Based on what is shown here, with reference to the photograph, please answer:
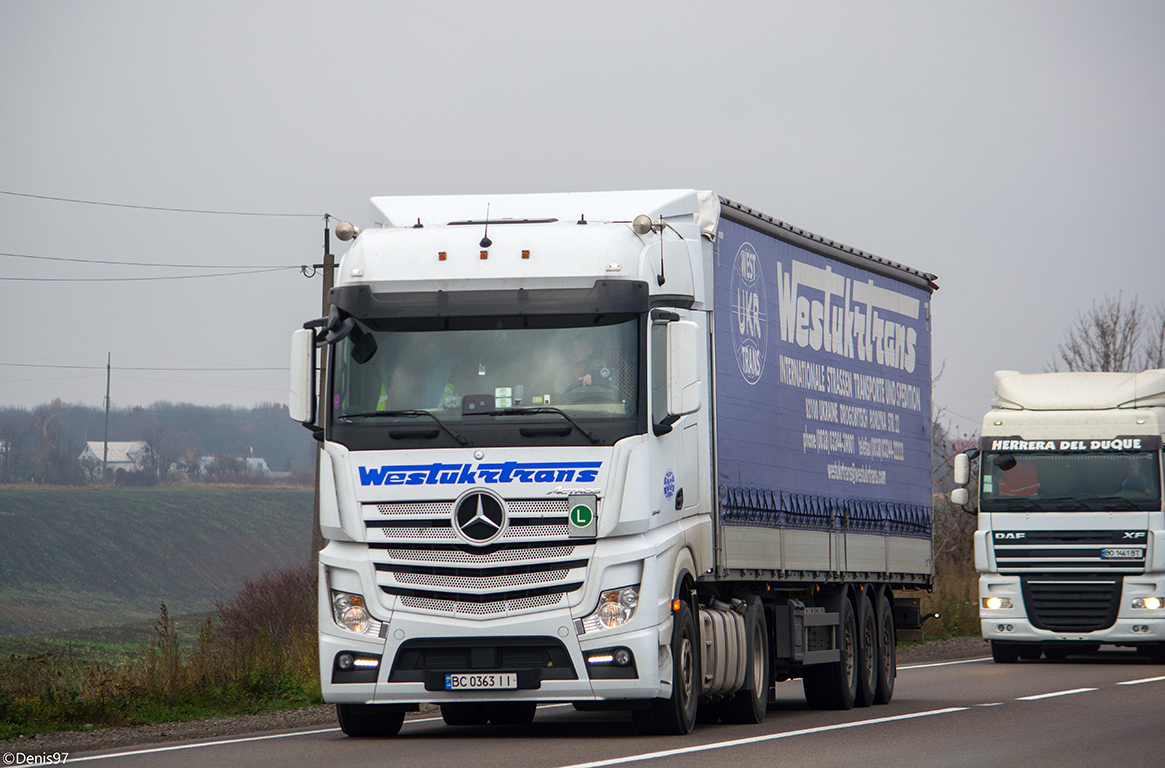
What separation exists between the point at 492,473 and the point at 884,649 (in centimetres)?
782

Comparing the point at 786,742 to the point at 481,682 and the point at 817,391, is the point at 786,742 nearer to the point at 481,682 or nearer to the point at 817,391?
the point at 481,682

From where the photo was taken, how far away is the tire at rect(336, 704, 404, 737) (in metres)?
12.3

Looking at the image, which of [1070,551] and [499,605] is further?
[1070,551]

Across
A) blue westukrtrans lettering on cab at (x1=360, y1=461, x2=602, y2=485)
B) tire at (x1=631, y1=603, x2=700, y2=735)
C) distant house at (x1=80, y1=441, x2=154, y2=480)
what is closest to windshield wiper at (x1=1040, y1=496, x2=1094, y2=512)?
tire at (x1=631, y1=603, x2=700, y2=735)

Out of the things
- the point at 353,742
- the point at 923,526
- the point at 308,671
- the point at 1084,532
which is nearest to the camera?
the point at 353,742

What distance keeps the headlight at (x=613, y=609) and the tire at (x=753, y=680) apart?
2.65m

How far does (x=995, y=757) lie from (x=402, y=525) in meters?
4.31

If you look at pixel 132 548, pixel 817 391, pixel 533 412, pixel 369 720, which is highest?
pixel 817 391

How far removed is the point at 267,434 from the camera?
115 metres

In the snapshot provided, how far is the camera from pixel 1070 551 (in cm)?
2467

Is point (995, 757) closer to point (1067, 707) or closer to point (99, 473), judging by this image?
point (1067, 707)

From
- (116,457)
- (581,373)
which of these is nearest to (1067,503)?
(581,373)

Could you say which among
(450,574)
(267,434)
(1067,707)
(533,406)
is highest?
(267,434)

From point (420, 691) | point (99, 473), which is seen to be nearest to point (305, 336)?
point (420, 691)
